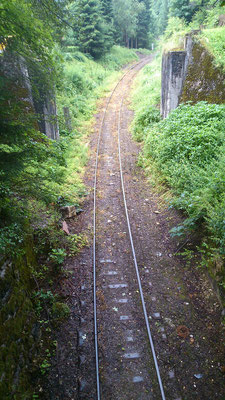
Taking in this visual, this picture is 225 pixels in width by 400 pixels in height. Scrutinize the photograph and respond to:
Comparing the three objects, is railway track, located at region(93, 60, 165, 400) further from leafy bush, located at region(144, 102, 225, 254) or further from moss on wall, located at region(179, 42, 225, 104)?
moss on wall, located at region(179, 42, 225, 104)

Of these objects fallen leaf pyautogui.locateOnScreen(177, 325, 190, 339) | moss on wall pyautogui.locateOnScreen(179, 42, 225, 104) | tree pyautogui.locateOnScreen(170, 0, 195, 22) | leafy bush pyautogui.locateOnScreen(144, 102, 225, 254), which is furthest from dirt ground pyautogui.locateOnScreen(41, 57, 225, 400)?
tree pyautogui.locateOnScreen(170, 0, 195, 22)

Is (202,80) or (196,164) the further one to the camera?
(202,80)

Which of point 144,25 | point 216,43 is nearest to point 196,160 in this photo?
point 216,43

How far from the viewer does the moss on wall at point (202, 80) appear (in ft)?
33.1

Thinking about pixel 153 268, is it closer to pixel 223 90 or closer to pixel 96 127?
pixel 223 90

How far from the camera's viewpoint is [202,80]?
10727 millimetres

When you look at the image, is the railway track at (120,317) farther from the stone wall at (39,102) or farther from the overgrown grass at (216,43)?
the overgrown grass at (216,43)

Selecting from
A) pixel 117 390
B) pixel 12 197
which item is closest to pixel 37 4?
pixel 12 197

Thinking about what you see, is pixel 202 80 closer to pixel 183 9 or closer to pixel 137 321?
pixel 137 321

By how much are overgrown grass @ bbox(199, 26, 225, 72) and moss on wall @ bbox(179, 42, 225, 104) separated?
20cm

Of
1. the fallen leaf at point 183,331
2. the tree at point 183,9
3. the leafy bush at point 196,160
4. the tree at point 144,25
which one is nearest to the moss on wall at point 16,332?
the fallen leaf at point 183,331

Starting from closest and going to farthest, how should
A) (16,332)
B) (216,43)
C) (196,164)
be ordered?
(16,332), (196,164), (216,43)

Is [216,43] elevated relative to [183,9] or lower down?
lower down

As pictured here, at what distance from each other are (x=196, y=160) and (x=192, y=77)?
17.2 ft
